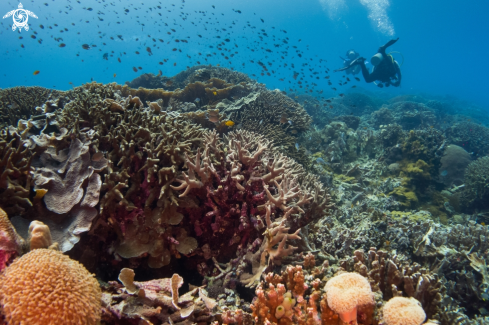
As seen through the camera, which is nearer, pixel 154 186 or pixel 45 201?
pixel 45 201

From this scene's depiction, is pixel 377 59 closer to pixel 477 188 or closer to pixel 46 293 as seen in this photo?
pixel 477 188

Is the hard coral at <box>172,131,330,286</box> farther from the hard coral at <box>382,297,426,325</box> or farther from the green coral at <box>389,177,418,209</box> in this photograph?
the green coral at <box>389,177,418,209</box>

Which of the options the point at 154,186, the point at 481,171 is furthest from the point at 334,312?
the point at 481,171

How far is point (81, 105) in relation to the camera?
11.7 ft

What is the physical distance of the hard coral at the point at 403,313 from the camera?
1.70 metres

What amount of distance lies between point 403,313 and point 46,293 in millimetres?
2393

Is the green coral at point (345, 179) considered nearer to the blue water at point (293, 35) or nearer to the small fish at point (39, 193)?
the small fish at point (39, 193)

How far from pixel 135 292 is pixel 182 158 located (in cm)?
168

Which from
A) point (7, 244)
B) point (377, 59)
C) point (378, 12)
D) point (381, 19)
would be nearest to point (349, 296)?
point (7, 244)

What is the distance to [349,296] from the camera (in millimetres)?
1751

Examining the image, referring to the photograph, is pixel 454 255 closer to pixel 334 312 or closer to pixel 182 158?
pixel 334 312

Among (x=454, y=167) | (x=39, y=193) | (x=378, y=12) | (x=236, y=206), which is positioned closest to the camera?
(x=39, y=193)

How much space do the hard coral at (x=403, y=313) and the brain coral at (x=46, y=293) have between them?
212cm

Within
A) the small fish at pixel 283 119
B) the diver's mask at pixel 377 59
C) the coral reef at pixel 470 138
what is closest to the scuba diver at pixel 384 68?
the diver's mask at pixel 377 59
